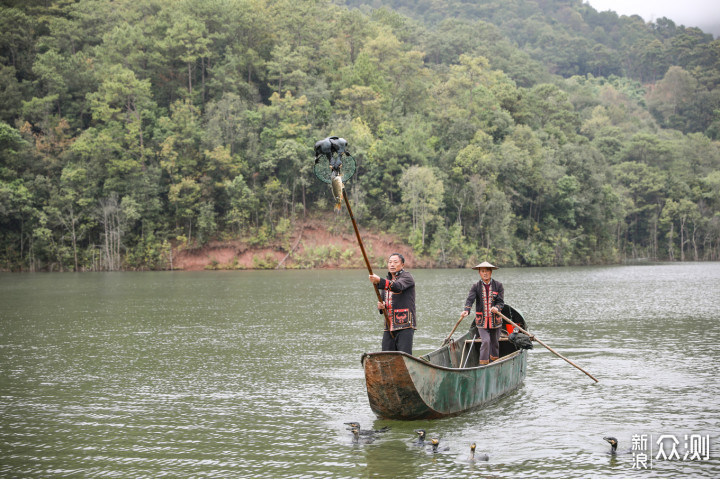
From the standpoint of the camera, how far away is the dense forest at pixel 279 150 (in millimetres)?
68438

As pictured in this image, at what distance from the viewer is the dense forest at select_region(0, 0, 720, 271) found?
68.4 m

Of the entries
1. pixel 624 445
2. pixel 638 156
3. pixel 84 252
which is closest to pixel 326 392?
pixel 624 445

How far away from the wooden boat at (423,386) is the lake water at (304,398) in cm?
→ 26

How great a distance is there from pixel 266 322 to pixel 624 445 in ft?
59.4

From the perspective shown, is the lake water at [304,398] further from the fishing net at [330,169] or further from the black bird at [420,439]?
the fishing net at [330,169]

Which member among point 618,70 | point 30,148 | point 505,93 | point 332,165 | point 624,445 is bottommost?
point 624,445

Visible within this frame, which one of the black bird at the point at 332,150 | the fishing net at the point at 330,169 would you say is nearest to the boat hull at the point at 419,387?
the fishing net at the point at 330,169

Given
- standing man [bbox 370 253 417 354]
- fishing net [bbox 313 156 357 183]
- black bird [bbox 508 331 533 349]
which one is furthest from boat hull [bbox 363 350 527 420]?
fishing net [bbox 313 156 357 183]

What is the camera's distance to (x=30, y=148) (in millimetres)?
68000

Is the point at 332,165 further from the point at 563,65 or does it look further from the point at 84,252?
the point at 563,65

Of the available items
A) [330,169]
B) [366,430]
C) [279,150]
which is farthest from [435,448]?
[279,150]

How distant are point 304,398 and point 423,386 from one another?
3664mm

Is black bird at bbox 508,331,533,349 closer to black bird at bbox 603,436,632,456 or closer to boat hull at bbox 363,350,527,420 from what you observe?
boat hull at bbox 363,350,527,420

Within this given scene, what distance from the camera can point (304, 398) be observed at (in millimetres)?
14211
